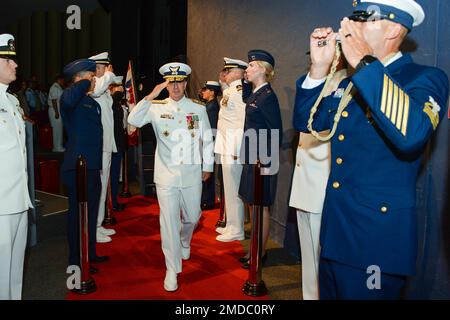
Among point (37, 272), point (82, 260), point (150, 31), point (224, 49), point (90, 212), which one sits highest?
point (150, 31)

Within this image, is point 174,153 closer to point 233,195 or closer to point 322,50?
point 233,195

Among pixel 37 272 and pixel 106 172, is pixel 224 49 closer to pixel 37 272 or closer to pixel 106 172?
pixel 106 172

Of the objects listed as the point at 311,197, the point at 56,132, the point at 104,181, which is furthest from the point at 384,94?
the point at 56,132

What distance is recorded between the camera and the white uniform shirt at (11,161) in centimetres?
263

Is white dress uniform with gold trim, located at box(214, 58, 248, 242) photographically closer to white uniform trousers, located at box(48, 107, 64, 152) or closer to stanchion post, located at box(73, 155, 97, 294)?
stanchion post, located at box(73, 155, 97, 294)

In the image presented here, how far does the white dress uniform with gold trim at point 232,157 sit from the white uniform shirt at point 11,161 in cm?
248

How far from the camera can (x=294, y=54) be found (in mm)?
4570

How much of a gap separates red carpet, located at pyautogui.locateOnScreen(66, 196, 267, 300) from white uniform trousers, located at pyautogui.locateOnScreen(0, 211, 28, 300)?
2.03 ft

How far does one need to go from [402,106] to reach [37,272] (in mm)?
3524

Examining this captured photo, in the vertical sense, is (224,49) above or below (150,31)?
below

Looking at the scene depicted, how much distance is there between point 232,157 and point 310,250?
1.97m

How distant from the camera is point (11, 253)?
2.77 metres
